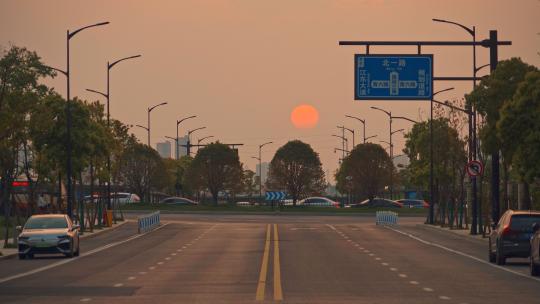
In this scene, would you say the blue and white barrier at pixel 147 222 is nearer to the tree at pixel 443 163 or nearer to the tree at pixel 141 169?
the tree at pixel 443 163

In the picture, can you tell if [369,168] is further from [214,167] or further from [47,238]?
[47,238]

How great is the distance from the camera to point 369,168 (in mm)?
125875

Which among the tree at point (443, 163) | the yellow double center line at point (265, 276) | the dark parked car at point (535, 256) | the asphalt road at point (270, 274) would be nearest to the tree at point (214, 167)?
the tree at point (443, 163)

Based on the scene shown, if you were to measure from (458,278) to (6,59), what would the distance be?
31776 mm

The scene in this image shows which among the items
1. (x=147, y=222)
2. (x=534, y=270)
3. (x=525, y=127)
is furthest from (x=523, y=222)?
(x=147, y=222)

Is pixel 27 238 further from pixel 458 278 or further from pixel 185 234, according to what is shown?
pixel 185 234

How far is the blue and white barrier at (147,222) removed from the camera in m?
68.6

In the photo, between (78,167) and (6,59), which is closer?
(6,59)

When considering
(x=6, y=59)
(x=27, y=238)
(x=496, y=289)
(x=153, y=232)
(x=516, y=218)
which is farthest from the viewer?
(x=153, y=232)

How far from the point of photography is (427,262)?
122ft

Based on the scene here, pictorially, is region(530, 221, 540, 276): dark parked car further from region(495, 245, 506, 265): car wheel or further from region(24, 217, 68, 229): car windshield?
region(24, 217, 68, 229): car windshield

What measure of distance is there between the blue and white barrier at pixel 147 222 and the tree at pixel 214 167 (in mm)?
55111

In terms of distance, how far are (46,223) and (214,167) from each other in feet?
304

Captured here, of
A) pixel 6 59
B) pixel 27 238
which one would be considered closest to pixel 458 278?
pixel 27 238
